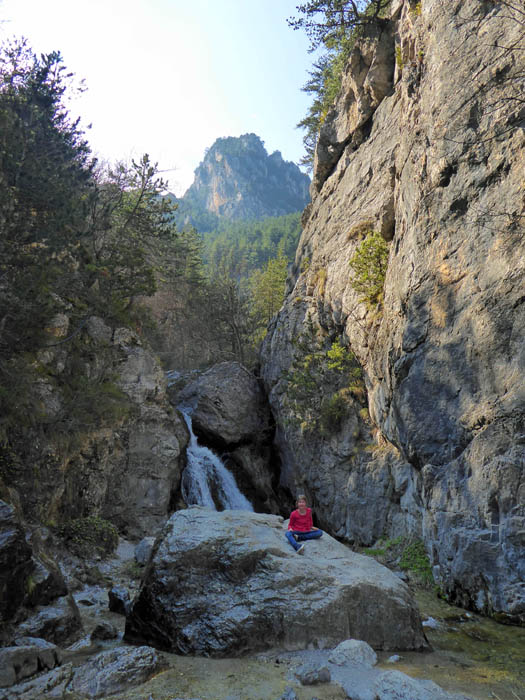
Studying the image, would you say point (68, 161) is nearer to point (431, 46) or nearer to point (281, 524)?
point (431, 46)

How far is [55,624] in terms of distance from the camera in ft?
21.7

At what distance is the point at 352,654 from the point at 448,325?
269 inches

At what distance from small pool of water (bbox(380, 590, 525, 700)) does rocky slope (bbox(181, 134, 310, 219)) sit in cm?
15721

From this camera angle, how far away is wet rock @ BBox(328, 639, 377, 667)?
5348 millimetres

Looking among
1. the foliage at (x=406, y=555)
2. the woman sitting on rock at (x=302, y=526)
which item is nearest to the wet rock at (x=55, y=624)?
the woman sitting on rock at (x=302, y=526)

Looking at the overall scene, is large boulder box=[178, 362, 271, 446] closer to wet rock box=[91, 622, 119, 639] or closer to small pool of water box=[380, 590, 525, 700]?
small pool of water box=[380, 590, 525, 700]

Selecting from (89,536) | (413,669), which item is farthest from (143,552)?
(413,669)

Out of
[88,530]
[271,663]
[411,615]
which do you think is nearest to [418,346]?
[411,615]

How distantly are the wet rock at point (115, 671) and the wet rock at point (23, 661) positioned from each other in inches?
22.4

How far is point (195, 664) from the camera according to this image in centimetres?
550

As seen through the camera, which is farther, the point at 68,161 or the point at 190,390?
the point at 190,390

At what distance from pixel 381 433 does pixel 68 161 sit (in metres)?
14.2

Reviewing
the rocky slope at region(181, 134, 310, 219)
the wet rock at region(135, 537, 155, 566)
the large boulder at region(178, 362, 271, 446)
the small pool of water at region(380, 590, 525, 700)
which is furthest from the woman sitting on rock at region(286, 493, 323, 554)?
the rocky slope at region(181, 134, 310, 219)

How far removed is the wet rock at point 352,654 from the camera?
5.35 metres
